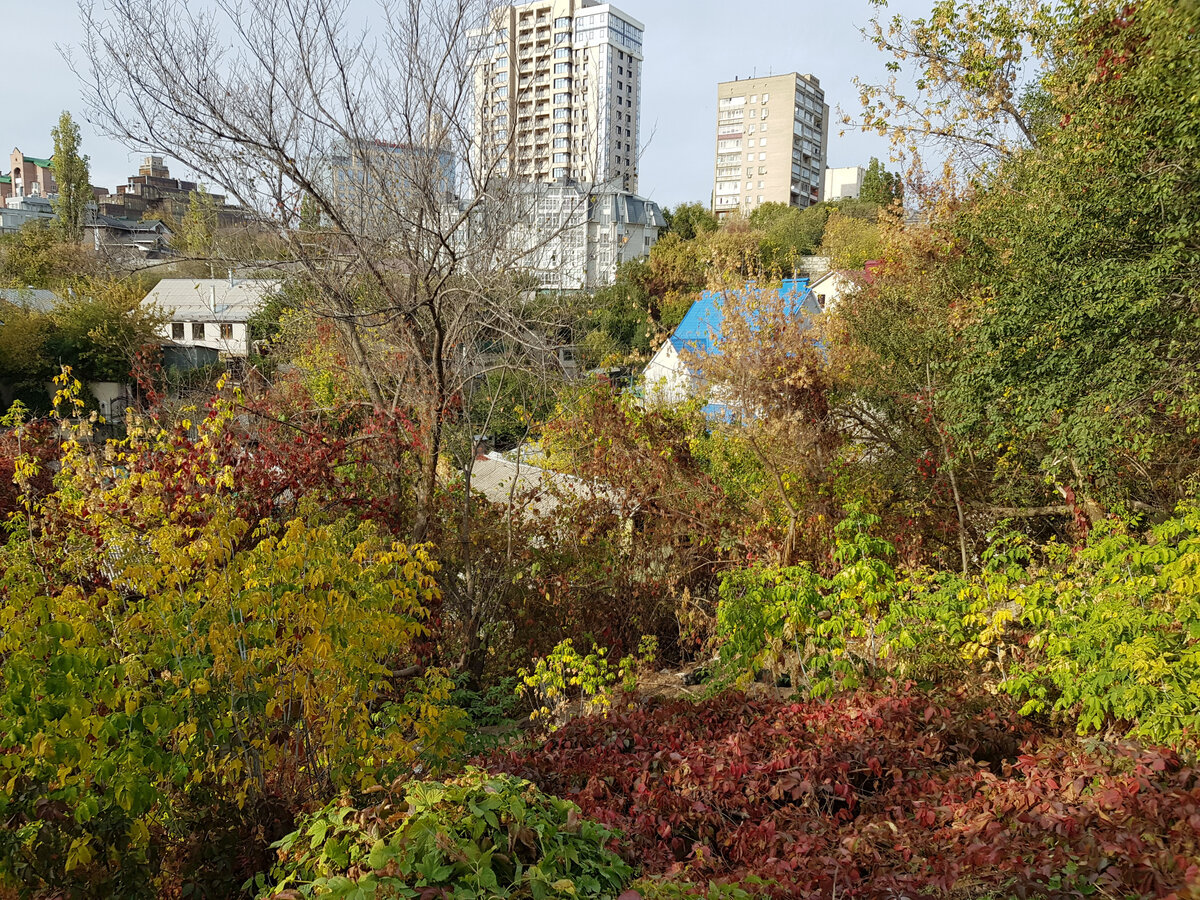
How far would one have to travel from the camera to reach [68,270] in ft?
107

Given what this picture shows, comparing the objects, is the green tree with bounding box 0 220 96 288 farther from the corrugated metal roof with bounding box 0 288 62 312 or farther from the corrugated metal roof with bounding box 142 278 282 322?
the corrugated metal roof with bounding box 142 278 282 322

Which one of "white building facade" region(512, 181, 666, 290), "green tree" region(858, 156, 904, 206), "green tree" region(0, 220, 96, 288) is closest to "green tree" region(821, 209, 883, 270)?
"green tree" region(858, 156, 904, 206)

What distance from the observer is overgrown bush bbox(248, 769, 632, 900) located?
7.68ft

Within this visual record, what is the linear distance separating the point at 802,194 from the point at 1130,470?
67270 mm

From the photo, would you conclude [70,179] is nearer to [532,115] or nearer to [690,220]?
[690,220]

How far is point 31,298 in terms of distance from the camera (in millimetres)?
28172

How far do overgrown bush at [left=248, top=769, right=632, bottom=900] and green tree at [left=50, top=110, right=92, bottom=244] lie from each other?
43934 millimetres

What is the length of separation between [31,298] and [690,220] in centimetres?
2751

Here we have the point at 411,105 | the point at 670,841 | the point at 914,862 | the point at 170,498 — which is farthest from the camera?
the point at 411,105

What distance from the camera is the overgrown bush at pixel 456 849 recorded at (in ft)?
7.68

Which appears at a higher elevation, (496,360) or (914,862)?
(496,360)

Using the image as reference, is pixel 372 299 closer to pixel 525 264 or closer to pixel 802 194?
pixel 525 264

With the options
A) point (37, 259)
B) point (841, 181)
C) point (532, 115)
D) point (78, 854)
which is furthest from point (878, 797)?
point (841, 181)

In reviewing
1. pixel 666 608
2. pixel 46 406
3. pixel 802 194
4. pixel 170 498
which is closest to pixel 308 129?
pixel 170 498
